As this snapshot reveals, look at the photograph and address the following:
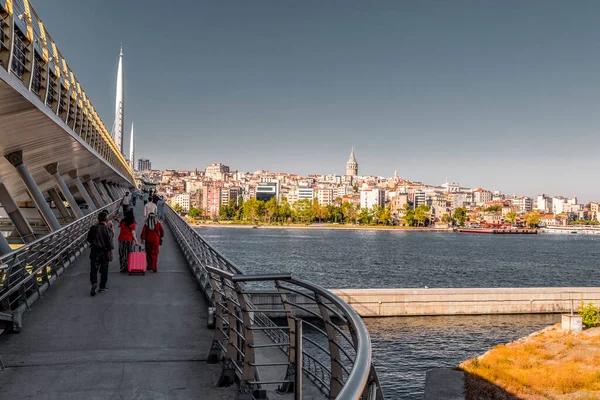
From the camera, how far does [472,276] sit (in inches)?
2388

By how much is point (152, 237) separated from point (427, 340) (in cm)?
2116

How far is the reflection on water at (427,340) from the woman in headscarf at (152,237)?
11848 millimetres

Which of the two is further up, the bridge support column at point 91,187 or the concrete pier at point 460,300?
the bridge support column at point 91,187

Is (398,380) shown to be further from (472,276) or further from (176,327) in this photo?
(472,276)

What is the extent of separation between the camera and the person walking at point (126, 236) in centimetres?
1209

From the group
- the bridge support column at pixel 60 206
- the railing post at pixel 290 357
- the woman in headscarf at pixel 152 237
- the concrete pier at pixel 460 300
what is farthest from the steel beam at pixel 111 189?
the railing post at pixel 290 357

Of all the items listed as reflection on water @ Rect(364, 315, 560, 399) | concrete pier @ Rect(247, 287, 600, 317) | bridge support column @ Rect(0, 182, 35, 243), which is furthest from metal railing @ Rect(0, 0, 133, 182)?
concrete pier @ Rect(247, 287, 600, 317)

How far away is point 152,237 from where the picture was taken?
12.5 m

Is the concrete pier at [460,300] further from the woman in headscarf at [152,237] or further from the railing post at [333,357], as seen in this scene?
the railing post at [333,357]

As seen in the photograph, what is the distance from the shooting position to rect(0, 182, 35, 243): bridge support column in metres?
13.7

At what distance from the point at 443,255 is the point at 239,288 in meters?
85.4

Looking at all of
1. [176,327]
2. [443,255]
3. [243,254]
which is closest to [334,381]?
[176,327]

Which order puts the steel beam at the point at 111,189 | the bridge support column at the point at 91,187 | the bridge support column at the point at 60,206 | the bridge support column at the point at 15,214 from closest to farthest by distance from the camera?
the bridge support column at the point at 15,214, the bridge support column at the point at 60,206, the bridge support column at the point at 91,187, the steel beam at the point at 111,189

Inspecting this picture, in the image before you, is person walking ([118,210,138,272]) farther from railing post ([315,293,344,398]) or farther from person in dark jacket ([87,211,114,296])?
railing post ([315,293,344,398])
